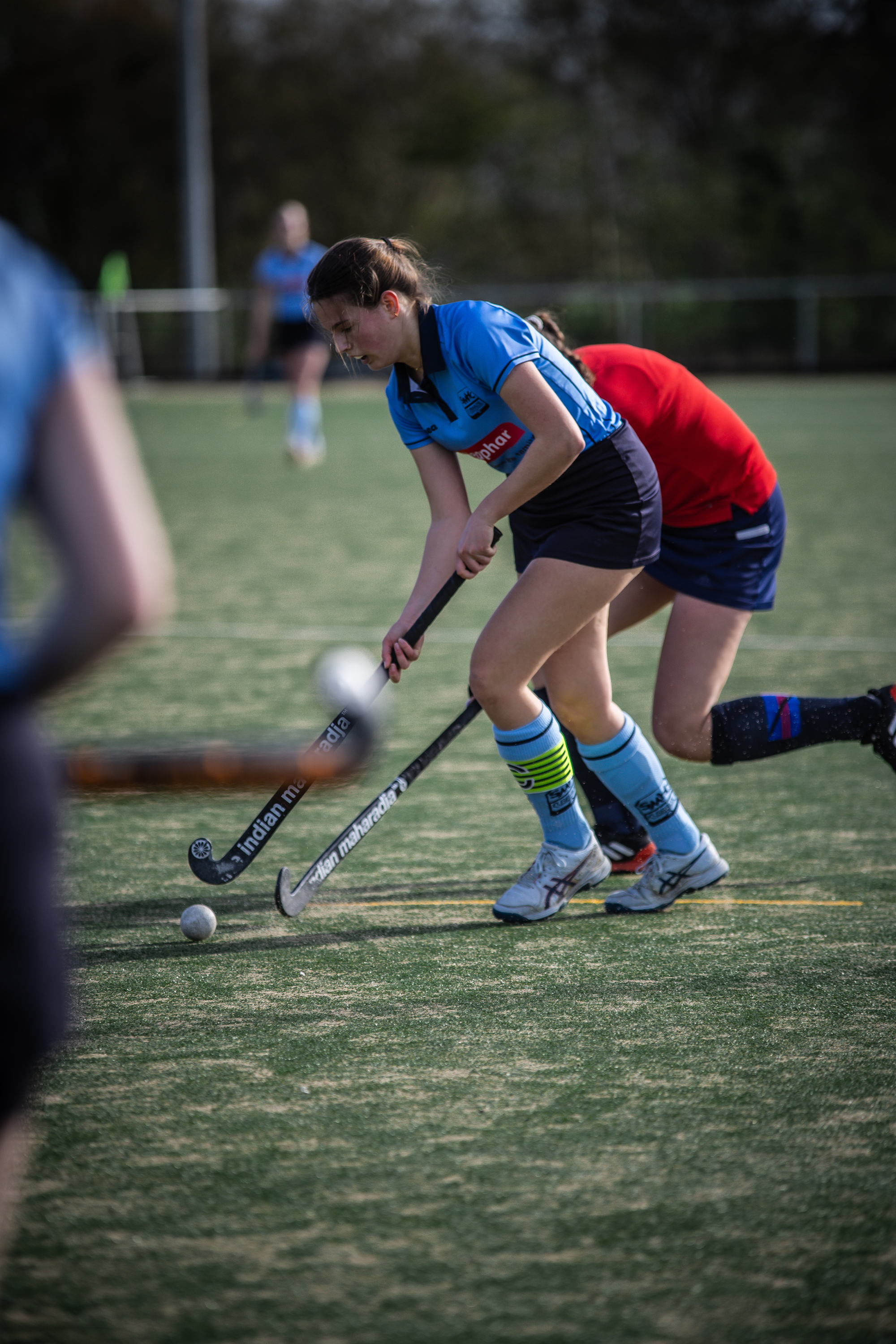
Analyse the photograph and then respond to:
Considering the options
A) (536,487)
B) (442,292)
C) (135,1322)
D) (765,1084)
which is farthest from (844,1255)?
(442,292)

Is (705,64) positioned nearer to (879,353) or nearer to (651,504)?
(879,353)

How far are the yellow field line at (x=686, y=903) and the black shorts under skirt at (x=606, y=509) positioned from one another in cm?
84

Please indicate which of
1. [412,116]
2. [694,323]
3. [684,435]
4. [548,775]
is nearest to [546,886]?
[548,775]

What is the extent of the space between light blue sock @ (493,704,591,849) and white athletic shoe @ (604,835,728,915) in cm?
16

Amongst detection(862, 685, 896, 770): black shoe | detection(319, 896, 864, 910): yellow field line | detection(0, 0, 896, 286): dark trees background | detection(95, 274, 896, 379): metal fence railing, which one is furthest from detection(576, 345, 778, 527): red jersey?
detection(0, 0, 896, 286): dark trees background

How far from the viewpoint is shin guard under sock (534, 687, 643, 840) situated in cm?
412

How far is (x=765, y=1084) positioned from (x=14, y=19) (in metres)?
35.5

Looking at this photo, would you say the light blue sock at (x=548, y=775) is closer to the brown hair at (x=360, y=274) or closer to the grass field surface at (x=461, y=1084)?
the grass field surface at (x=461, y=1084)

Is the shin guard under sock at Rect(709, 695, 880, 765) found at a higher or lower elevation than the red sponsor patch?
lower

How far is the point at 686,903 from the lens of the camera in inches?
148

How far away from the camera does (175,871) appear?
4.07 meters

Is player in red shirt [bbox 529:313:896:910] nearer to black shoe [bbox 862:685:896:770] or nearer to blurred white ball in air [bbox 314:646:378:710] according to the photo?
black shoe [bbox 862:685:896:770]

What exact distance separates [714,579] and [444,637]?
3.34 metres

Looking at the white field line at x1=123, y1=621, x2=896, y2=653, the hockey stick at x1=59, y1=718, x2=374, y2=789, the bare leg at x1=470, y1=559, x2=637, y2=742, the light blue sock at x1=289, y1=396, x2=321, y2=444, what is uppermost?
the hockey stick at x1=59, y1=718, x2=374, y2=789
